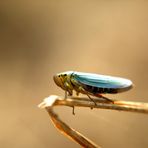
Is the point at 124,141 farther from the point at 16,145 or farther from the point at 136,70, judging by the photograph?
the point at 16,145

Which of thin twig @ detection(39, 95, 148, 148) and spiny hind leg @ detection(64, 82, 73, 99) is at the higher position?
spiny hind leg @ detection(64, 82, 73, 99)

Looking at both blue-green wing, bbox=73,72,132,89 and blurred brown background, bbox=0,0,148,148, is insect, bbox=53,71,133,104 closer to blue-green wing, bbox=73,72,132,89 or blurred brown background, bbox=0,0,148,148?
blue-green wing, bbox=73,72,132,89

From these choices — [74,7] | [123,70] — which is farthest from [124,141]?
[74,7]

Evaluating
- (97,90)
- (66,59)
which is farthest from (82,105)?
(66,59)

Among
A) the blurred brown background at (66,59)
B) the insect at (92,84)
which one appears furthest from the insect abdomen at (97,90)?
the blurred brown background at (66,59)

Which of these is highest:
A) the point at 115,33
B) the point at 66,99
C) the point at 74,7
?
the point at 74,7

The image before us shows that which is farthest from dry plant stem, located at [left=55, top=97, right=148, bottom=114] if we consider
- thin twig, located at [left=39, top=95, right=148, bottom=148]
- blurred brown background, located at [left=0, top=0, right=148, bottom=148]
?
blurred brown background, located at [left=0, top=0, right=148, bottom=148]
